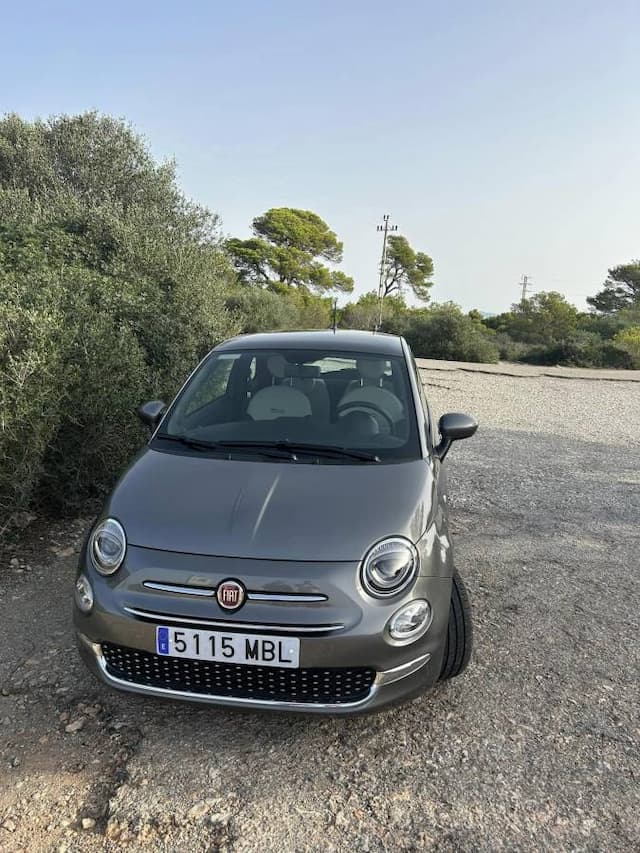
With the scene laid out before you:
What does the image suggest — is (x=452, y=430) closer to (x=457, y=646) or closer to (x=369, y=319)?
(x=457, y=646)

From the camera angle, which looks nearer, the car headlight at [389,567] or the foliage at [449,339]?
the car headlight at [389,567]

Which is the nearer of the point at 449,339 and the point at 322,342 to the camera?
the point at 322,342

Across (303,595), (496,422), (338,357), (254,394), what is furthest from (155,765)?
(496,422)

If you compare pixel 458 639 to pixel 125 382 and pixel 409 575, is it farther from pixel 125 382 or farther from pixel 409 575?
pixel 125 382

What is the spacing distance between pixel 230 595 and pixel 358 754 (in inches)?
34.0

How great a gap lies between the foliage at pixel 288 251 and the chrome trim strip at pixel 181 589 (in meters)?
44.2

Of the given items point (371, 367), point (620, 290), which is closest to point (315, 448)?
point (371, 367)

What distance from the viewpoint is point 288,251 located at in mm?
47562

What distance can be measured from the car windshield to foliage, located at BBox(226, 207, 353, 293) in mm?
Answer: 42510

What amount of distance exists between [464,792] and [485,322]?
52.8m

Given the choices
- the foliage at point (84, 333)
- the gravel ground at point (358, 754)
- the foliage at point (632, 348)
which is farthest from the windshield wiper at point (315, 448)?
the foliage at point (632, 348)

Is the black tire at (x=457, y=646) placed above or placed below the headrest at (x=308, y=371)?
below

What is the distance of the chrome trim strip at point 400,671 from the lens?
7.44ft

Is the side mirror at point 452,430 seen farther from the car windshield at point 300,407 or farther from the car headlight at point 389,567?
the car headlight at point 389,567
